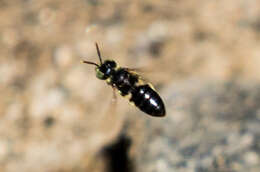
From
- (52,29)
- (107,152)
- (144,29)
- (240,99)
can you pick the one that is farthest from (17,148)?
(240,99)

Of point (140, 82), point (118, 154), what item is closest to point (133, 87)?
point (140, 82)

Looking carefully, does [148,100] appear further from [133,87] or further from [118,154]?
[118,154]

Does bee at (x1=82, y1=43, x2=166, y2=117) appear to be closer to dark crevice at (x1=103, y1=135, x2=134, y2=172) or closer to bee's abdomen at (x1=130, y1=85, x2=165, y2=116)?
bee's abdomen at (x1=130, y1=85, x2=165, y2=116)

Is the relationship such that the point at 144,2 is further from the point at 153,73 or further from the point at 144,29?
the point at 153,73

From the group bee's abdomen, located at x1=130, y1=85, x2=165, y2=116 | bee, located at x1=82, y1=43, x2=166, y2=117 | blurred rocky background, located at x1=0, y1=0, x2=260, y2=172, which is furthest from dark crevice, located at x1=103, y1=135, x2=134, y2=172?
bee's abdomen, located at x1=130, y1=85, x2=165, y2=116

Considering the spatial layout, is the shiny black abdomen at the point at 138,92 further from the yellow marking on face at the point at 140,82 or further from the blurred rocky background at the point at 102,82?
the blurred rocky background at the point at 102,82

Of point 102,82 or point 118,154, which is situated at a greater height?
point 102,82
